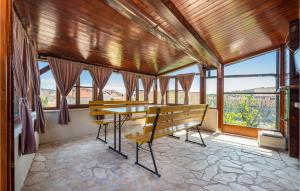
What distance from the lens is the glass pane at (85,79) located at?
413 centimetres

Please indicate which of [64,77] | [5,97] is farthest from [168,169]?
[64,77]

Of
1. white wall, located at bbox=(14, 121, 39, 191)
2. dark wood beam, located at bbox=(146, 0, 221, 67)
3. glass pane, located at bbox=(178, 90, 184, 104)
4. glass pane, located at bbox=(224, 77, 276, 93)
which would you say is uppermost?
dark wood beam, located at bbox=(146, 0, 221, 67)

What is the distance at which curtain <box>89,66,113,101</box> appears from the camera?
414 centimetres

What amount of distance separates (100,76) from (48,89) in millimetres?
1324

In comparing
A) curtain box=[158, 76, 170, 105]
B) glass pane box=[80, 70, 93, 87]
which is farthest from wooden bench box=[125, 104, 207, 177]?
curtain box=[158, 76, 170, 105]

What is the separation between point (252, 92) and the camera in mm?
4035

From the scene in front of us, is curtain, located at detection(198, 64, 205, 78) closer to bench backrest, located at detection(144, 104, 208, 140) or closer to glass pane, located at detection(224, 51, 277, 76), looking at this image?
glass pane, located at detection(224, 51, 277, 76)

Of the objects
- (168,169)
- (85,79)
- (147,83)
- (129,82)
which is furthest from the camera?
(147,83)

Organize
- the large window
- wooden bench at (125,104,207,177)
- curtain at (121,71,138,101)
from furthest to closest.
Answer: curtain at (121,71,138,101) → the large window → wooden bench at (125,104,207,177)

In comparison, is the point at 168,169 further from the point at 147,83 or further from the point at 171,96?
the point at 147,83

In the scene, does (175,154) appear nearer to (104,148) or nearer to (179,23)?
(104,148)

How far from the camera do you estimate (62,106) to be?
11.3ft

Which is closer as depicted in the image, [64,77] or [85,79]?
[64,77]

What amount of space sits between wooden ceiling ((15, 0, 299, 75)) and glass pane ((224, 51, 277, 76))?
25 centimetres
